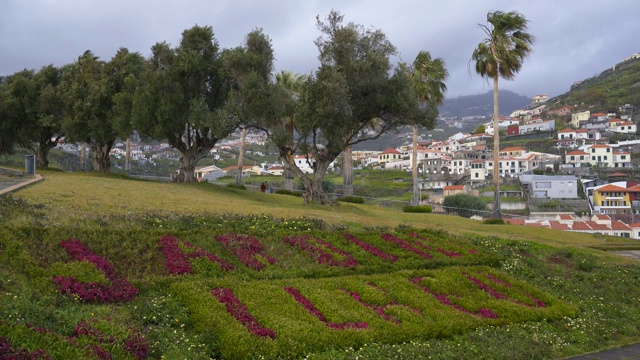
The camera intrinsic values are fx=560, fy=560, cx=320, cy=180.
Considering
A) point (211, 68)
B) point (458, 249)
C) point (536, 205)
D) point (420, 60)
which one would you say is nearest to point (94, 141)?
point (211, 68)

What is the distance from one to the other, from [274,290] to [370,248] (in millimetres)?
5198

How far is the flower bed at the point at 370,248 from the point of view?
15177 millimetres

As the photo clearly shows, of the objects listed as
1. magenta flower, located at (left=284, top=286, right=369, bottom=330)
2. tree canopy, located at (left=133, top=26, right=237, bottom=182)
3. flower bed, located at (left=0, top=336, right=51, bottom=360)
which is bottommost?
magenta flower, located at (left=284, top=286, right=369, bottom=330)

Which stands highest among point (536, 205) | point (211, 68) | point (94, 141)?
point (211, 68)

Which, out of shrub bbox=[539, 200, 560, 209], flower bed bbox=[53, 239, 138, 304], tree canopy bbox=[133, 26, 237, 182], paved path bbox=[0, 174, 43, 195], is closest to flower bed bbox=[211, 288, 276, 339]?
flower bed bbox=[53, 239, 138, 304]

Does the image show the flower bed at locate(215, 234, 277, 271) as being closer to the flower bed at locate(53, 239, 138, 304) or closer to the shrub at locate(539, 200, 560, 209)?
the flower bed at locate(53, 239, 138, 304)

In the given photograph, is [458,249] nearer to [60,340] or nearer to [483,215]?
[60,340]

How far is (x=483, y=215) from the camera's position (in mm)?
39062

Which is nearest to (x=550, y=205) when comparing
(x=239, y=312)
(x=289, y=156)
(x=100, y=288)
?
(x=289, y=156)

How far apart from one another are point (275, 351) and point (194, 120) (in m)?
26.0

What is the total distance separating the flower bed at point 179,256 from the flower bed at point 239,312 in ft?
4.39

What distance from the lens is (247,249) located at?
1338 centimetres

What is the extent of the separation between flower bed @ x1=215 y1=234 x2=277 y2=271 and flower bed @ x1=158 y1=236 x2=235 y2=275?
1.94 ft

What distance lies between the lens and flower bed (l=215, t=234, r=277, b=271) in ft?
41.4
